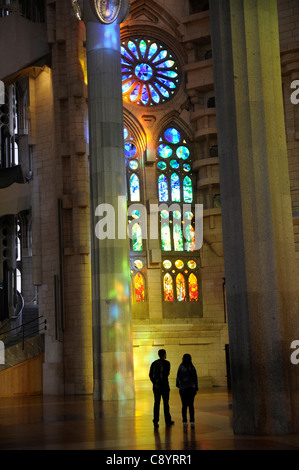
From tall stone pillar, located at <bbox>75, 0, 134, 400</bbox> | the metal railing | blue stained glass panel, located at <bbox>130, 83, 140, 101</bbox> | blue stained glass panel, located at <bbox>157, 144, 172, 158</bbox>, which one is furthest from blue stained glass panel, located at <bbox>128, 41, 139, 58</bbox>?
the metal railing

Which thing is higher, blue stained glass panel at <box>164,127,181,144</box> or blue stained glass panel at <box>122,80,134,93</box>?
blue stained glass panel at <box>122,80,134,93</box>

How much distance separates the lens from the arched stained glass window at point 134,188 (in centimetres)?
2991

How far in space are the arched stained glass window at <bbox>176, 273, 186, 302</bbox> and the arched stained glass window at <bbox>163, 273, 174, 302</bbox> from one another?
264mm

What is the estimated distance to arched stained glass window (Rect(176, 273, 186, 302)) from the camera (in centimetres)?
2942

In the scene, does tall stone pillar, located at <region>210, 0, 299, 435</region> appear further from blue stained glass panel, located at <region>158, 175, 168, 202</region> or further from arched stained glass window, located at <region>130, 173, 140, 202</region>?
blue stained glass panel, located at <region>158, 175, 168, 202</region>

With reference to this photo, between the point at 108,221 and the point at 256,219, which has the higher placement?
the point at 108,221

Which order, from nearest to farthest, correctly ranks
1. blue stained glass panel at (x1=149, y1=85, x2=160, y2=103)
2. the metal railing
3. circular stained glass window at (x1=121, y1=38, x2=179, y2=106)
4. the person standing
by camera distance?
1. the person standing
2. the metal railing
3. circular stained glass window at (x1=121, y1=38, x2=179, y2=106)
4. blue stained glass panel at (x1=149, y1=85, x2=160, y2=103)

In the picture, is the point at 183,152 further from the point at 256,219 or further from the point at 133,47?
the point at 256,219

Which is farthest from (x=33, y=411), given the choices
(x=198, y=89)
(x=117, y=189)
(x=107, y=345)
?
(x=198, y=89)

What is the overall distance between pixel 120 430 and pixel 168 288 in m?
17.5

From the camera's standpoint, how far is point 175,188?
30.5 m

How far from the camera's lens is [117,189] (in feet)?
71.8

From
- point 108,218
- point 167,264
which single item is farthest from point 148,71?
point 108,218

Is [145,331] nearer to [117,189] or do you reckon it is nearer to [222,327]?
[222,327]
